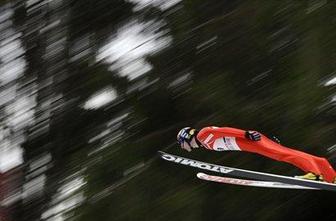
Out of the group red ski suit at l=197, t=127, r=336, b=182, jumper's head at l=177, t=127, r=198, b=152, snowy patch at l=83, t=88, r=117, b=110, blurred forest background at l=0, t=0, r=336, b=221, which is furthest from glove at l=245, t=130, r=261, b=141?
snowy patch at l=83, t=88, r=117, b=110

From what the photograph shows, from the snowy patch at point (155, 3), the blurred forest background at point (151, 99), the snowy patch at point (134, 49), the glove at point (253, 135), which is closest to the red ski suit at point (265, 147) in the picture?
the glove at point (253, 135)

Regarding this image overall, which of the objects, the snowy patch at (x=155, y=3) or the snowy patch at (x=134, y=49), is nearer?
the snowy patch at (x=155, y=3)

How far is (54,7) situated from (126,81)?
4.67ft

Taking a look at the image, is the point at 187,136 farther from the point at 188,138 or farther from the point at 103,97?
the point at 103,97

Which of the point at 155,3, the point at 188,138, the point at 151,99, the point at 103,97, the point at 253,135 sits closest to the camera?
the point at 253,135

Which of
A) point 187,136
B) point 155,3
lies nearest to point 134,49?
point 155,3

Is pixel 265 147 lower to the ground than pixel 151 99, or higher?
lower

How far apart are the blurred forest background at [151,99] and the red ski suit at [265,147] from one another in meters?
0.84

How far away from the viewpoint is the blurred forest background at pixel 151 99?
7.17 metres

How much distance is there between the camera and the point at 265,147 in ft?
20.4

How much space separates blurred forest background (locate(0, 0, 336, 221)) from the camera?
7.17m

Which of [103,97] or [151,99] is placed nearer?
[151,99]

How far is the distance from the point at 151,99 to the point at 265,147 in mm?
1921

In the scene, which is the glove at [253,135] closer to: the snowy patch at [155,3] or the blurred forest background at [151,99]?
the blurred forest background at [151,99]
